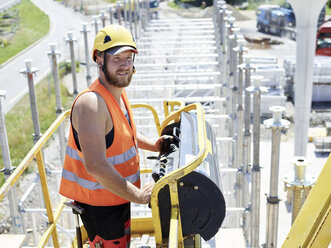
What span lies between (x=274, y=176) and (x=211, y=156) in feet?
8.15

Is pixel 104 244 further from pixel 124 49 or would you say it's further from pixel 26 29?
pixel 26 29

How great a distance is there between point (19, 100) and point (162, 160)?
20774mm

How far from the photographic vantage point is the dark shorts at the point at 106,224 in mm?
3719

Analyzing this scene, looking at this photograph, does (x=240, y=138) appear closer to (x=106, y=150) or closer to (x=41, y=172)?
(x=41, y=172)

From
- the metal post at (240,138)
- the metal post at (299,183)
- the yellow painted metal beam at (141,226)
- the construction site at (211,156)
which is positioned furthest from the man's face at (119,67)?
the metal post at (240,138)

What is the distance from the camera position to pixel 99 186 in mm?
3611

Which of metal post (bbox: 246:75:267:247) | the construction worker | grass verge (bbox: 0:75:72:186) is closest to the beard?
the construction worker

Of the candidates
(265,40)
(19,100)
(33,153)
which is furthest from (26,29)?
(33,153)

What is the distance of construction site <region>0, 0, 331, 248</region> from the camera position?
3.40 m

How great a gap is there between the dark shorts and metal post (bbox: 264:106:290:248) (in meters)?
2.61

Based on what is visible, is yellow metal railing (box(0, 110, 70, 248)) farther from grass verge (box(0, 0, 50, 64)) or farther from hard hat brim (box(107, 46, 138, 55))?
grass verge (box(0, 0, 50, 64))

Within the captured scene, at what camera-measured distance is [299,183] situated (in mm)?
4770

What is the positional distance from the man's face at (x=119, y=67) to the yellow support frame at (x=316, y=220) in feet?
5.01

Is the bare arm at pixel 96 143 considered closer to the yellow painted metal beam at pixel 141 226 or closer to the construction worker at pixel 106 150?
the construction worker at pixel 106 150
